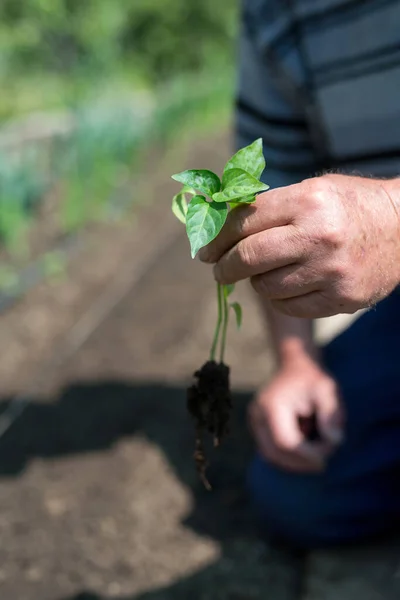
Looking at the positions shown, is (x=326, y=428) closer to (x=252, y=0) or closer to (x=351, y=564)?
(x=351, y=564)

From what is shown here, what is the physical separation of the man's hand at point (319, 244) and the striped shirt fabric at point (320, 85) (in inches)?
27.8

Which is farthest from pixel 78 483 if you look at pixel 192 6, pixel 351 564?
pixel 192 6

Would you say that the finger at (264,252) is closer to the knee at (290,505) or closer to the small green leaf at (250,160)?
the small green leaf at (250,160)

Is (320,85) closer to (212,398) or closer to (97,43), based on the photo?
(212,398)

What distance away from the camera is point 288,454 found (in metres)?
1.69

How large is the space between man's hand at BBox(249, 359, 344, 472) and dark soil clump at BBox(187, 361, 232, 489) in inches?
18.8

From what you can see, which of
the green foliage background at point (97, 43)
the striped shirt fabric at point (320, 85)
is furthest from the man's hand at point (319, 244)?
the green foliage background at point (97, 43)

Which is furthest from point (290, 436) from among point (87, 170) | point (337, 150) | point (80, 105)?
point (80, 105)

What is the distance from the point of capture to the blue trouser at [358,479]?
1722 millimetres

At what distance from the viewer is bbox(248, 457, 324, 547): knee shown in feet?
5.65

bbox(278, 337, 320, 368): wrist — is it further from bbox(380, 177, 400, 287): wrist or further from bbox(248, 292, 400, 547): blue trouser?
bbox(380, 177, 400, 287): wrist

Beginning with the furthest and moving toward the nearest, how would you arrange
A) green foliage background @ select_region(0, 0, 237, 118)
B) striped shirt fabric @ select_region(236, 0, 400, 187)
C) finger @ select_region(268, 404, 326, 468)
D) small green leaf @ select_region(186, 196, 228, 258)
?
green foliage background @ select_region(0, 0, 237, 118)
finger @ select_region(268, 404, 326, 468)
striped shirt fabric @ select_region(236, 0, 400, 187)
small green leaf @ select_region(186, 196, 228, 258)

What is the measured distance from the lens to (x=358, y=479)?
1733 millimetres

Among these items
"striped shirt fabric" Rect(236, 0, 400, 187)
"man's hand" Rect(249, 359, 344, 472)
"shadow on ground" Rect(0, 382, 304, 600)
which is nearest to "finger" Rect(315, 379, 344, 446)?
"man's hand" Rect(249, 359, 344, 472)
